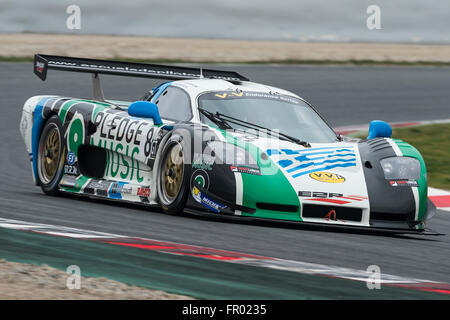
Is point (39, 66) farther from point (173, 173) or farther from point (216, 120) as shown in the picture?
point (173, 173)

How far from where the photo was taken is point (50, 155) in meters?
9.03

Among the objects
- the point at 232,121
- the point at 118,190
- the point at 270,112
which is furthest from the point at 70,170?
the point at 270,112

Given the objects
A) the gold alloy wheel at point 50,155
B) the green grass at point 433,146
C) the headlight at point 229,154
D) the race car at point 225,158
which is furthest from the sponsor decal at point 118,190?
the green grass at point 433,146

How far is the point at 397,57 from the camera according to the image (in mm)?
27734

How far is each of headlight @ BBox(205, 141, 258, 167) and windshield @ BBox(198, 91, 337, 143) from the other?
71 centimetres

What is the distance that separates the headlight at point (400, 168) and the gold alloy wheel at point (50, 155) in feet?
10.8

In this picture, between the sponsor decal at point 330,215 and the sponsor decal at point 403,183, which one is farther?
the sponsor decal at point 403,183

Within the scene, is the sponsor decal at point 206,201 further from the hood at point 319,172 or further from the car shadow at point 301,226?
the hood at point 319,172

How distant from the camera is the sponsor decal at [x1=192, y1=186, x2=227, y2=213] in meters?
6.93

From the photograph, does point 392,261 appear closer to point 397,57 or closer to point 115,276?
point 115,276

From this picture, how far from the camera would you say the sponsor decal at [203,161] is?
6961 millimetres

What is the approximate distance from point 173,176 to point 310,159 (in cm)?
108
